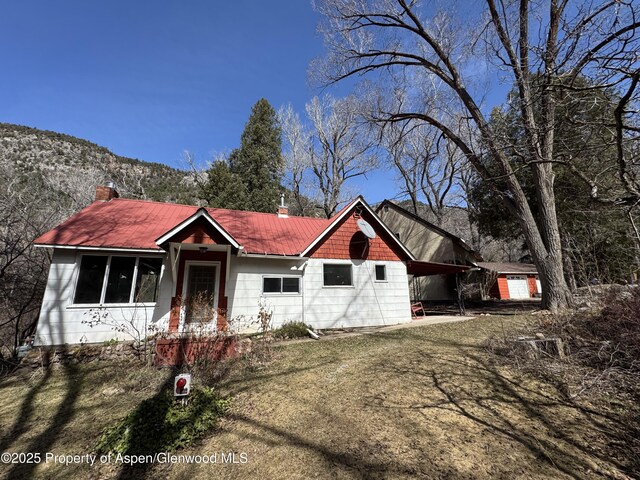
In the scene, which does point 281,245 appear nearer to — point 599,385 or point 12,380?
point 12,380

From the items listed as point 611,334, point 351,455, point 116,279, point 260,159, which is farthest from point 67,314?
point 260,159

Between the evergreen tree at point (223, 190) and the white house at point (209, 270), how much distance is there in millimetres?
12054

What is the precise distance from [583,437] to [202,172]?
1271 inches

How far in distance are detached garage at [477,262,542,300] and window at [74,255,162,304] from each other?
90.5ft

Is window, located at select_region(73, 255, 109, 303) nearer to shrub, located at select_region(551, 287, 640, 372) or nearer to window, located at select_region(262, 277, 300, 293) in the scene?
window, located at select_region(262, 277, 300, 293)

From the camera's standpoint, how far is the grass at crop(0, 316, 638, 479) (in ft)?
11.1

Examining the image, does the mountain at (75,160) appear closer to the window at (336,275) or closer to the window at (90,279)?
the window at (90,279)

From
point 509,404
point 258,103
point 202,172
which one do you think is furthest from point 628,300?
point 258,103

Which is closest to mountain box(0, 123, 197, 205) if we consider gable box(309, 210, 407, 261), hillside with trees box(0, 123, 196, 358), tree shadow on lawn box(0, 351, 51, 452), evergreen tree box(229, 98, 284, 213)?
hillside with trees box(0, 123, 196, 358)

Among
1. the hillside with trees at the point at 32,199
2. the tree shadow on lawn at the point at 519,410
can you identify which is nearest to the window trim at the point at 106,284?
the hillside with trees at the point at 32,199

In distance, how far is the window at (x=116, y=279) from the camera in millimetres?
9180

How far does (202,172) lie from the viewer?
98.4 ft

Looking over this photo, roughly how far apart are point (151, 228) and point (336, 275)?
778 centimetres

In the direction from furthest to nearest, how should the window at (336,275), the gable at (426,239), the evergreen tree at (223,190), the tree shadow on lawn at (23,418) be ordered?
the evergreen tree at (223,190) < the gable at (426,239) < the window at (336,275) < the tree shadow on lawn at (23,418)
